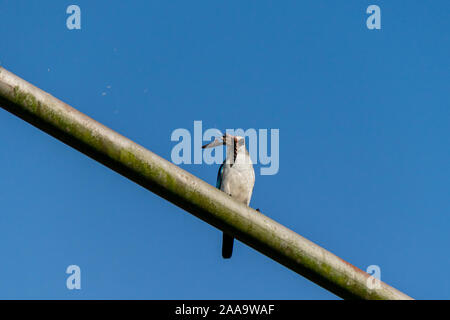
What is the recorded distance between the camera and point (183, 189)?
51.7 inches

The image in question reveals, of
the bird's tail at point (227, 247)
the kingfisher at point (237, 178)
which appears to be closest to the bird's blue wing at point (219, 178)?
the kingfisher at point (237, 178)

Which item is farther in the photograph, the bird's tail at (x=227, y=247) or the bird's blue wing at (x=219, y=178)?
the bird's blue wing at (x=219, y=178)

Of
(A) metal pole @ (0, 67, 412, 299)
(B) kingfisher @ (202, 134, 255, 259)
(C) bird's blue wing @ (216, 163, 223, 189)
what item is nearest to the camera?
(A) metal pole @ (0, 67, 412, 299)

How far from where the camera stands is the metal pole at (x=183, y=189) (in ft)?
3.83

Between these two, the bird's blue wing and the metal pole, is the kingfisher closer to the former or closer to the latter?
the bird's blue wing

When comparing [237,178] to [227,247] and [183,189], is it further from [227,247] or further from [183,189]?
[183,189]

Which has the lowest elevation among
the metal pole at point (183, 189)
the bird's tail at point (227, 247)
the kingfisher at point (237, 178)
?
the metal pole at point (183, 189)

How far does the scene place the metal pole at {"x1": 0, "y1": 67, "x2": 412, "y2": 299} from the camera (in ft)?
3.83

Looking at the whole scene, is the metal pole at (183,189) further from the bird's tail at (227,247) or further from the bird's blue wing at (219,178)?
the bird's blue wing at (219,178)

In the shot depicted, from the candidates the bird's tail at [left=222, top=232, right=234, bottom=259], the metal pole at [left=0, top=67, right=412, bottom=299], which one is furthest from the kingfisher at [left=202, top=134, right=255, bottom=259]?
the metal pole at [left=0, top=67, right=412, bottom=299]

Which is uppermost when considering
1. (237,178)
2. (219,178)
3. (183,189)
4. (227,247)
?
(219,178)

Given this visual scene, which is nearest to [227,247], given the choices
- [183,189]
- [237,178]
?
[237,178]
